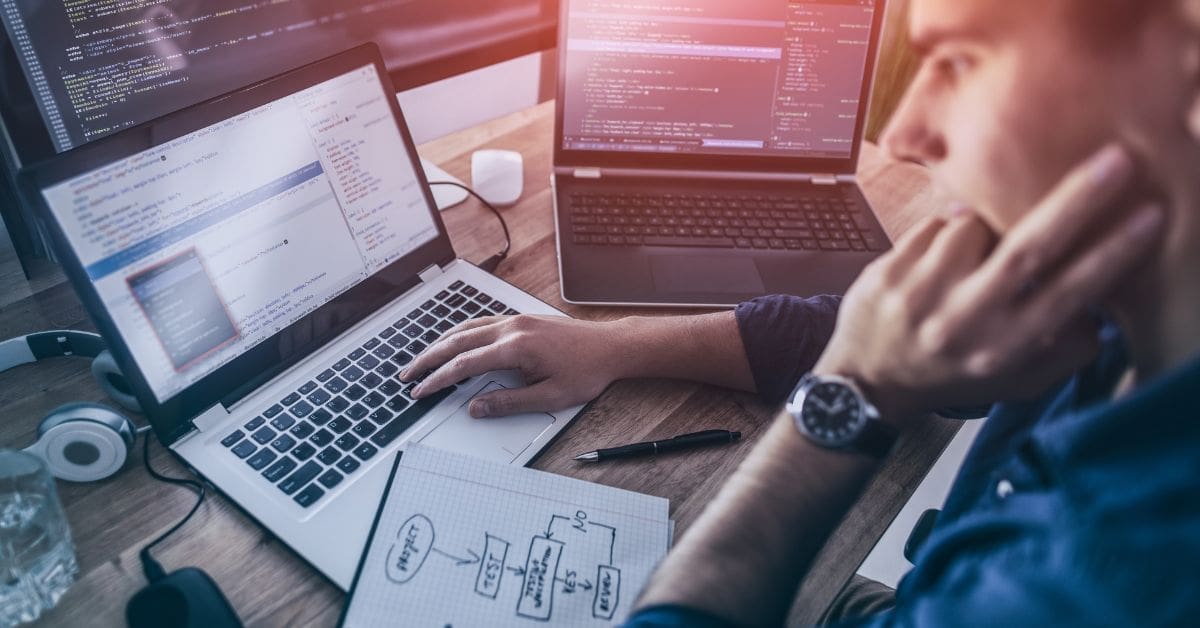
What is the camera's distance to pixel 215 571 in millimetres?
662

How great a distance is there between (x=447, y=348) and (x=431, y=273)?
0.18 meters

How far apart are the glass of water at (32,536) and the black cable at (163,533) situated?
63mm

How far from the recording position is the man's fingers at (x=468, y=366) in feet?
2.58

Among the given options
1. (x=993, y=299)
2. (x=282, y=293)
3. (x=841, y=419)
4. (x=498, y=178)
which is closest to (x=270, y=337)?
(x=282, y=293)

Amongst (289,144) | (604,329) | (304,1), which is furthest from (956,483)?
(304,1)

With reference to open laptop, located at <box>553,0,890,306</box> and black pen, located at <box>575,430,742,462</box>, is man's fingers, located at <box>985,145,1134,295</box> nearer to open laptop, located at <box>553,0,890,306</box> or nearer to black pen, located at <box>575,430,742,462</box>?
black pen, located at <box>575,430,742,462</box>

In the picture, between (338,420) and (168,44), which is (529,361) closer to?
(338,420)

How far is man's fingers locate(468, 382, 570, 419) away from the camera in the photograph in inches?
30.6

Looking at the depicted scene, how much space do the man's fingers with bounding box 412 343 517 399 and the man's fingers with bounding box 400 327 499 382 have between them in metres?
0.01

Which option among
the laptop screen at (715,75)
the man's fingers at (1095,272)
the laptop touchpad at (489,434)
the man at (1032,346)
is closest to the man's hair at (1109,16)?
the man at (1032,346)

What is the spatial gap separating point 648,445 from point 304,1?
0.68 m

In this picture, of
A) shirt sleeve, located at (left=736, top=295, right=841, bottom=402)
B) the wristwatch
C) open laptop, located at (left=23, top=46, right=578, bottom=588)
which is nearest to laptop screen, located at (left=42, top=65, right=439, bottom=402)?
Answer: open laptop, located at (left=23, top=46, right=578, bottom=588)

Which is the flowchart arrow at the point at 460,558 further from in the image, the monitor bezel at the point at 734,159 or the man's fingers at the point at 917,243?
the monitor bezel at the point at 734,159

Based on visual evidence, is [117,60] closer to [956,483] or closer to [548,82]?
[548,82]
